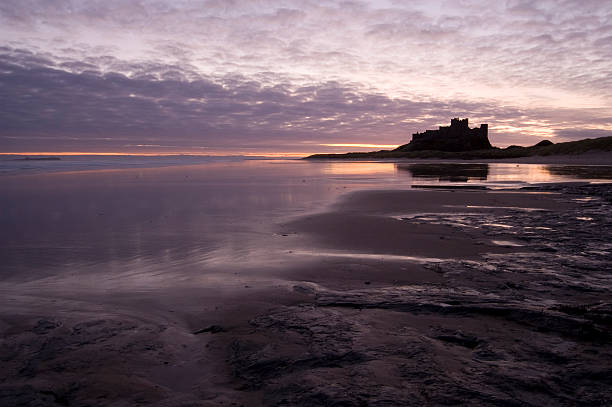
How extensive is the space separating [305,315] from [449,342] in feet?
3.67

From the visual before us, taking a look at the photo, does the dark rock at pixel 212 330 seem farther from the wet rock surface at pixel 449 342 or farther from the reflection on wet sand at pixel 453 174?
the reflection on wet sand at pixel 453 174

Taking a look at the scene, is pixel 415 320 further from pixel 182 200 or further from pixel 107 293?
pixel 182 200

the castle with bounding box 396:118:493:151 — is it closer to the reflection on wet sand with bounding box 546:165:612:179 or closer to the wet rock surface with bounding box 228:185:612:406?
the reflection on wet sand with bounding box 546:165:612:179

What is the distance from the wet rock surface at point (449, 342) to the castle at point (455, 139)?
349 feet

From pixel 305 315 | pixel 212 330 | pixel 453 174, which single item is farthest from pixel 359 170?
pixel 212 330

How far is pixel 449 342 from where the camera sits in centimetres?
277

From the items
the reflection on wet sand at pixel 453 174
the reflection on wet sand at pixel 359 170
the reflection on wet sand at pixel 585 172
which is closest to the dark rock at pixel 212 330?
the reflection on wet sand at pixel 453 174

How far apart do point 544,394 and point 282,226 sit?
554 cm

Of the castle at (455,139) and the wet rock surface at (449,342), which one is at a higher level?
the castle at (455,139)

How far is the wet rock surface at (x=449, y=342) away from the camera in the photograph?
217cm

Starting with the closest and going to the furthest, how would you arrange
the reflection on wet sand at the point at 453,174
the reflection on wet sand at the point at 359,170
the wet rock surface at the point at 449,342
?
the wet rock surface at the point at 449,342, the reflection on wet sand at the point at 453,174, the reflection on wet sand at the point at 359,170

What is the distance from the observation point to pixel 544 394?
6.94 feet

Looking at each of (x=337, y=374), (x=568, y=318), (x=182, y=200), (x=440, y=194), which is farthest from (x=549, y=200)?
(x=337, y=374)

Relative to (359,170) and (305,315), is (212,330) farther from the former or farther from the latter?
(359,170)
